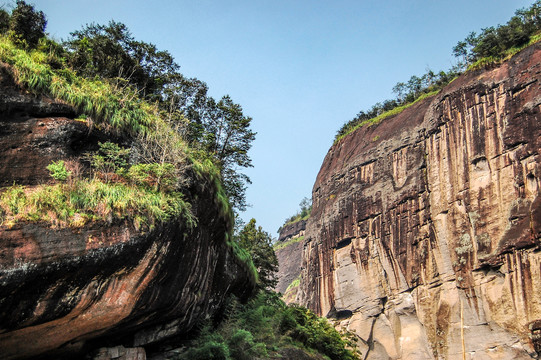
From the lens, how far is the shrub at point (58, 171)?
750 centimetres

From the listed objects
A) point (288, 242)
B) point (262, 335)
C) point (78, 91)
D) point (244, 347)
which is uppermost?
point (288, 242)

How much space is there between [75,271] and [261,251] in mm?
15426

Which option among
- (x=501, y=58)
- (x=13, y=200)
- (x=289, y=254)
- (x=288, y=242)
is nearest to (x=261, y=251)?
(x=13, y=200)

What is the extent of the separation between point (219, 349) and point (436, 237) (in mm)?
22004

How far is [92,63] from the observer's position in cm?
1337

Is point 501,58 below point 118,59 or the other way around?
the other way around

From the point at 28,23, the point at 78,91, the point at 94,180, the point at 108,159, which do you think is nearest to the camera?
the point at 94,180

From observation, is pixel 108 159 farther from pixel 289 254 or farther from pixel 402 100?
pixel 289 254

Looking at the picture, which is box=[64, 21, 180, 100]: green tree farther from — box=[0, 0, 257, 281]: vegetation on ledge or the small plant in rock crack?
the small plant in rock crack

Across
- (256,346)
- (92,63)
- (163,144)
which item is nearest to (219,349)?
(256,346)

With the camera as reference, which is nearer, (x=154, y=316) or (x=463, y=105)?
(x=154, y=316)

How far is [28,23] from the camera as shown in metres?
11.3

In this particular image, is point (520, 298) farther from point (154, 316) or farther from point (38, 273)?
point (38, 273)

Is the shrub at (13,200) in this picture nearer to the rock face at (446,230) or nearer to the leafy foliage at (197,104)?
the leafy foliage at (197,104)
